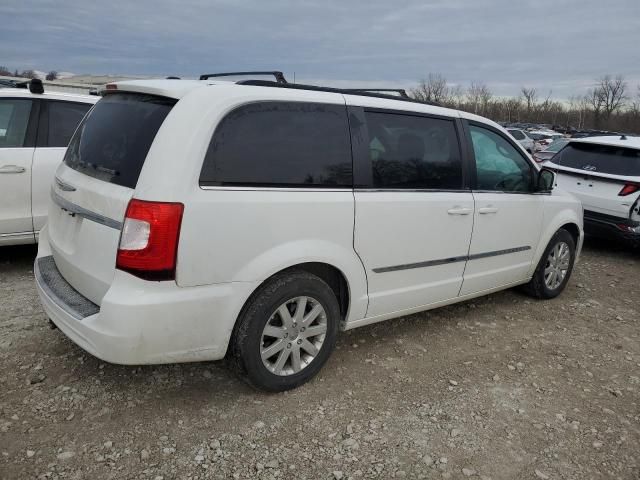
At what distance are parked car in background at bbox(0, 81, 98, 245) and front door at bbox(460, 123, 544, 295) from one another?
376 cm

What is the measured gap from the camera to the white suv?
2.56 metres

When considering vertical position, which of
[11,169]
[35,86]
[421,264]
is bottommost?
[421,264]

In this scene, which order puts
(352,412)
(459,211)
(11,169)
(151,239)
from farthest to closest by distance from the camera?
(11,169)
(459,211)
(352,412)
(151,239)

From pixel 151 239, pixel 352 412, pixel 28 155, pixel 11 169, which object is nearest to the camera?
pixel 151 239

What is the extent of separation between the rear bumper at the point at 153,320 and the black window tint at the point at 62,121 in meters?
2.71

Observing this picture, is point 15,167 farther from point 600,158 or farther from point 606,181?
point 600,158

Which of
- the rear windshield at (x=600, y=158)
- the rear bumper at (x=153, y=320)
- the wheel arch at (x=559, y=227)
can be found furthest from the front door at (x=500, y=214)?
the rear windshield at (x=600, y=158)

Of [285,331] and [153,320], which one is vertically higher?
[153,320]

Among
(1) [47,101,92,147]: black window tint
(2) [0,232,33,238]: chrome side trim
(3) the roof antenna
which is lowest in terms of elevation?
(2) [0,232,33,238]: chrome side trim

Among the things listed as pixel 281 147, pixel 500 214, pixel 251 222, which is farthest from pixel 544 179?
pixel 251 222

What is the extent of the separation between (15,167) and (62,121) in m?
0.65

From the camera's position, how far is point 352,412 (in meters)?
3.01

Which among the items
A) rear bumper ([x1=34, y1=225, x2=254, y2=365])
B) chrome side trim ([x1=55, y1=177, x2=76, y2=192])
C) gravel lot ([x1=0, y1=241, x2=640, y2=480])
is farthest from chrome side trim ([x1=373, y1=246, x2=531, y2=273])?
chrome side trim ([x1=55, y1=177, x2=76, y2=192])

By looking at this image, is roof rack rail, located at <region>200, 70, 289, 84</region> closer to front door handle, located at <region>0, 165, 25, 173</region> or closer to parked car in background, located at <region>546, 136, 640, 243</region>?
front door handle, located at <region>0, 165, 25, 173</region>
